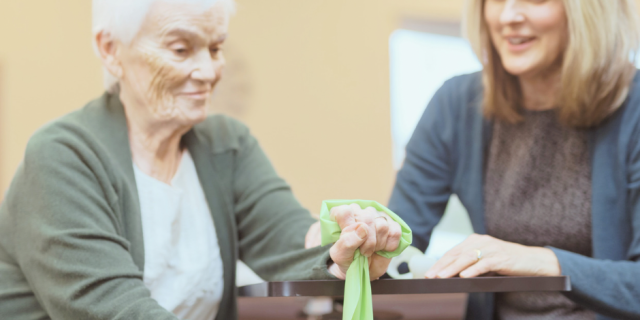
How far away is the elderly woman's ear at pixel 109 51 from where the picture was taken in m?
1.19

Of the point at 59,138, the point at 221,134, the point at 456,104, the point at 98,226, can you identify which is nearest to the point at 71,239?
the point at 98,226

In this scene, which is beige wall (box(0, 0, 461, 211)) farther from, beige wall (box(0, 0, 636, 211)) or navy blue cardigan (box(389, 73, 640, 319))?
navy blue cardigan (box(389, 73, 640, 319))

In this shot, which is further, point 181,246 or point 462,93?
point 462,93

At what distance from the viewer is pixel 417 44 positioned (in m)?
4.20

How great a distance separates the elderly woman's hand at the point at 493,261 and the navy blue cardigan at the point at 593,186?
3 cm

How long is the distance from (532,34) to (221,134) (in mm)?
681

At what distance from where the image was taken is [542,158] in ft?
4.49

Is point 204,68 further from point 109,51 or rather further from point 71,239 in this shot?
point 71,239

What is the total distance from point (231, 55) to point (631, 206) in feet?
8.93

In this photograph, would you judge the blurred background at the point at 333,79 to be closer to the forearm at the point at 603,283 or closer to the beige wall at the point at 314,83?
the beige wall at the point at 314,83

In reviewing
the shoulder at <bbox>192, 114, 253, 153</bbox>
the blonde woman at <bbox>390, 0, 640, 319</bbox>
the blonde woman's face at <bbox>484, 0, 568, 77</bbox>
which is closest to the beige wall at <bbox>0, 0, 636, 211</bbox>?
the shoulder at <bbox>192, 114, 253, 153</bbox>

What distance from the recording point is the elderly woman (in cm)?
97

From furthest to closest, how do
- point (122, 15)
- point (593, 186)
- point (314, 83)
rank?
point (314, 83) → point (593, 186) → point (122, 15)

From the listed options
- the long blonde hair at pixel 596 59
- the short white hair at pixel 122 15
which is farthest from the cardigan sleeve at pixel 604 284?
the short white hair at pixel 122 15
